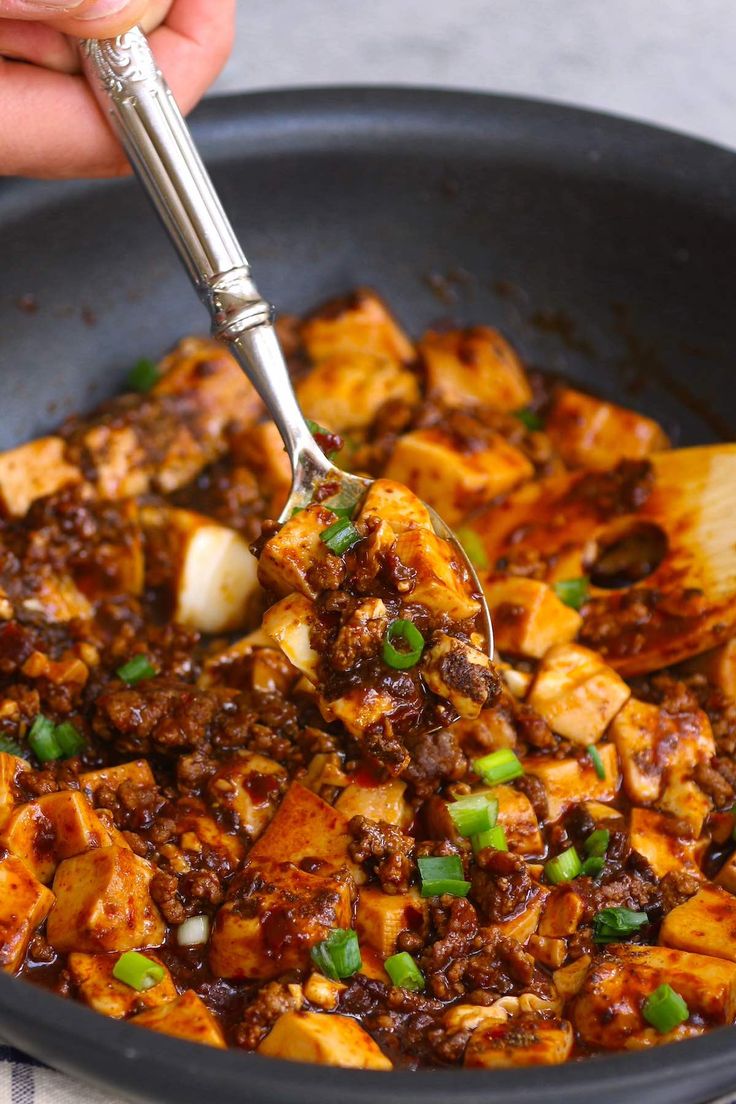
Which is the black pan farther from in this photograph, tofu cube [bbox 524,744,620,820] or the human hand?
tofu cube [bbox 524,744,620,820]

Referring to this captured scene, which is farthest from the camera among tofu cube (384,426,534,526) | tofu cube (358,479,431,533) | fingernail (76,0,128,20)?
tofu cube (384,426,534,526)

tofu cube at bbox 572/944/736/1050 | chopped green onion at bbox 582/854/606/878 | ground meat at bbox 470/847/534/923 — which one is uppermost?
ground meat at bbox 470/847/534/923

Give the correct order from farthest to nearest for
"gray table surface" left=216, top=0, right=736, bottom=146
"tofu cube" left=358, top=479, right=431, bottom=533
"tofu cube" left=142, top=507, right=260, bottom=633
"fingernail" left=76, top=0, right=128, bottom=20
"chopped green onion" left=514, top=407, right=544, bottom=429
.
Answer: "gray table surface" left=216, top=0, right=736, bottom=146
"chopped green onion" left=514, top=407, right=544, bottom=429
"tofu cube" left=142, top=507, right=260, bottom=633
"tofu cube" left=358, top=479, right=431, bottom=533
"fingernail" left=76, top=0, right=128, bottom=20

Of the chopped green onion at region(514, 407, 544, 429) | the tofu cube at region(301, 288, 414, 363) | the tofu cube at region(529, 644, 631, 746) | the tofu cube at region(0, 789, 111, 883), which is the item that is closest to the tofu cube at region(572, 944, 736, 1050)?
the tofu cube at region(529, 644, 631, 746)

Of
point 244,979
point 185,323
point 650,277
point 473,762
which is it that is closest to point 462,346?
point 650,277

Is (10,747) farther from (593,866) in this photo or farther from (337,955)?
(593,866)

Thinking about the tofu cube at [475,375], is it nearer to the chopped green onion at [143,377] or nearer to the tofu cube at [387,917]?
the chopped green onion at [143,377]

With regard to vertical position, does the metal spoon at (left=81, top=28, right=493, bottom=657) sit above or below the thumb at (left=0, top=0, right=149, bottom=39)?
Result: below

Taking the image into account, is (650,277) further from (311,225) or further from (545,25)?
(545,25)
